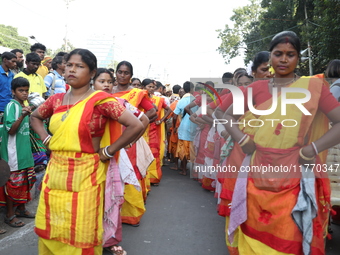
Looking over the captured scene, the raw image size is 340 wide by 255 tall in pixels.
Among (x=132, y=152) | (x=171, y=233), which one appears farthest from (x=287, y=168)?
(x=132, y=152)

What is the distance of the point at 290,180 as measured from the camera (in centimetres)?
223

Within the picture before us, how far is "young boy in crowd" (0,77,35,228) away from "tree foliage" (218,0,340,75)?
1145 centimetres

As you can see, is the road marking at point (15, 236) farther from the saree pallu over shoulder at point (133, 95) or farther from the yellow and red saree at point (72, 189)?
the saree pallu over shoulder at point (133, 95)

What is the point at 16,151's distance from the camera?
401cm

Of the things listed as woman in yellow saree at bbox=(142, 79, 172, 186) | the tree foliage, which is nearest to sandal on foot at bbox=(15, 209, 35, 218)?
woman in yellow saree at bbox=(142, 79, 172, 186)

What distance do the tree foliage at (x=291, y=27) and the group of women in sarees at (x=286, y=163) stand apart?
11.1 meters

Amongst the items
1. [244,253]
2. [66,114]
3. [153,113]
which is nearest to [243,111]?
[244,253]

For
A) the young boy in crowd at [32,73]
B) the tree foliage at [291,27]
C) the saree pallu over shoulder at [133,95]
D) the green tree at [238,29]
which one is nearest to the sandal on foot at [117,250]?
the saree pallu over shoulder at [133,95]

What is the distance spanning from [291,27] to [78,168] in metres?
22.6

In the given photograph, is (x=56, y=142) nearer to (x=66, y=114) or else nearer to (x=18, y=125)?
(x=66, y=114)

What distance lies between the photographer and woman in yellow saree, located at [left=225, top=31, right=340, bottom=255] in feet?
7.12

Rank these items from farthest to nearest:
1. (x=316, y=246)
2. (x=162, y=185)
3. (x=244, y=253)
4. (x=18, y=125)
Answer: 1. (x=162, y=185)
2. (x=18, y=125)
3. (x=244, y=253)
4. (x=316, y=246)

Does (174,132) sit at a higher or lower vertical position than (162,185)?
higher

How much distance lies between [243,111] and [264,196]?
0.72 m
